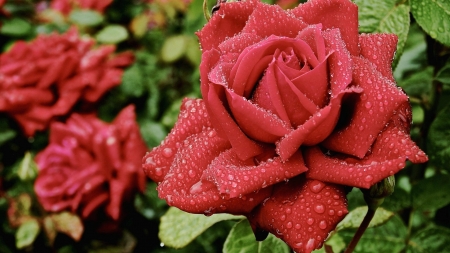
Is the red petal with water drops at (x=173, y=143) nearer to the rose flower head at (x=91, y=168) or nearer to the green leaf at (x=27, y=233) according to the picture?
the rose flower head at (x=91, y=168)

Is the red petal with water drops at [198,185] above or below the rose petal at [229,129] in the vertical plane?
below

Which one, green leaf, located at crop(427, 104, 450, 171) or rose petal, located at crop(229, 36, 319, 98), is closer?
rose petal, located at crop(229, 36, 319, 98)

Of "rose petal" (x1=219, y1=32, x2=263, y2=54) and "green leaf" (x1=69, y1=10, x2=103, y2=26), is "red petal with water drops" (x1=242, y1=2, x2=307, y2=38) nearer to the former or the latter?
"rose petal" (x1=219, y1=32, x2=263, y2=54)

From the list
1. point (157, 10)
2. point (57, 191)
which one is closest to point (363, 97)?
point (57, 191)

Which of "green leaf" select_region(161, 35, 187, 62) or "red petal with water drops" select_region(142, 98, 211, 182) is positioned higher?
"red petal with water drops" select_region(142, 98, 211, 182)

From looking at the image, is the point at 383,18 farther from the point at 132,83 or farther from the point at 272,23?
the point at 132,83

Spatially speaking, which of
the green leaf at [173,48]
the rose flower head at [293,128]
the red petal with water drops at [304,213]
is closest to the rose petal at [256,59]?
the rose flower head at [293,128]

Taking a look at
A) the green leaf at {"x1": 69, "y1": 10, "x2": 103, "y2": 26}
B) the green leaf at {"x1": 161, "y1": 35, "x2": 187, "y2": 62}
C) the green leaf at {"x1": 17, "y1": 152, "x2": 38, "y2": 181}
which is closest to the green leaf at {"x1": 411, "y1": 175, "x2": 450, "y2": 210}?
the green leaf at {"x1": 17, "y1": 152, "x2": 38, "y2": 181}

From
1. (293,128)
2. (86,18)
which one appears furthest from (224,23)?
(86,18)
